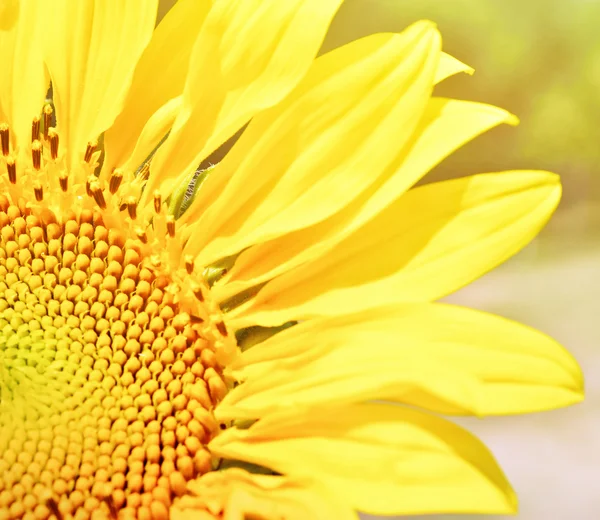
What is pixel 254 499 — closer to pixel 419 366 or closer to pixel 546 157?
pixel 419 366

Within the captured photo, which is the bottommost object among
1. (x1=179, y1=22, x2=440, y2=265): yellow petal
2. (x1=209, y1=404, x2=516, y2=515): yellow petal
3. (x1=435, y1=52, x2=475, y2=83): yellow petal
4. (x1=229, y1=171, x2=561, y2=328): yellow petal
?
(x1=209, y1=404, x2=516, y2=515): yellow petal

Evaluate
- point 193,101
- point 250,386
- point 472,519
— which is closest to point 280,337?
point 250,386

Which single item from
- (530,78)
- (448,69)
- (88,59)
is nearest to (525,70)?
(530,78)

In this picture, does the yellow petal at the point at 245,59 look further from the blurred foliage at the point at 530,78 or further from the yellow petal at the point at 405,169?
the blurred foliage at the point at 530,78

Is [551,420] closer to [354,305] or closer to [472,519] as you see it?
[472,519]

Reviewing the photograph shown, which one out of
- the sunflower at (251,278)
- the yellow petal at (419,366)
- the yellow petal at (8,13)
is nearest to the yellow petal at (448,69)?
the sunflower at (251,278)

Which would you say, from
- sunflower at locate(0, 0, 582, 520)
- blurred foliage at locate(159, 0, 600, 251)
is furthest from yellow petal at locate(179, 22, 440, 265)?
blurred foliage at locate(159, 0, 600, 251)

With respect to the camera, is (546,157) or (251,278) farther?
(546,157)

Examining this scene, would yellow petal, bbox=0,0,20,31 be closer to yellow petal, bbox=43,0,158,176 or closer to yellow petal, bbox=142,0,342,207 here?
yellow petal, bbox=43,0,158,176
